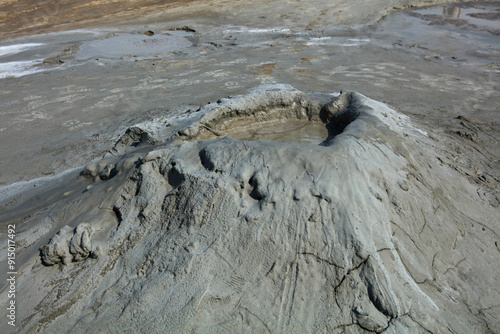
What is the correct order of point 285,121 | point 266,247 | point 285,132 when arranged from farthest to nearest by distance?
1. point 285,121
2. point 285,132
3. point 266,247

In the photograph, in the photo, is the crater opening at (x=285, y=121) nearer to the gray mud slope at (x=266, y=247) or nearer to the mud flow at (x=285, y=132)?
the mud flow at (x=285, y=132)

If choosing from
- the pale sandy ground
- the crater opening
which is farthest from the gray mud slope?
the crater opening

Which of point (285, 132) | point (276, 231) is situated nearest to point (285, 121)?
point (285, 132)

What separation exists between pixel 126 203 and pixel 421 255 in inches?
99.0

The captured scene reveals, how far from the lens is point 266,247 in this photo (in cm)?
266

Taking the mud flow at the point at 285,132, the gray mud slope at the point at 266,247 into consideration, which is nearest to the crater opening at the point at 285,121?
the mud flow at the point at 285,132

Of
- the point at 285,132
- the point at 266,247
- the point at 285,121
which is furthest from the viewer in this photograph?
the point at 285,121

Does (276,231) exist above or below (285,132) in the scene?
above

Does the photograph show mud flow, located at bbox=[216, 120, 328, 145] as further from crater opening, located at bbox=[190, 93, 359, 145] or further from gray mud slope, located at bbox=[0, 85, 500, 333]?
gray mud slope, located at bbox=[0, 85, 500, 333]

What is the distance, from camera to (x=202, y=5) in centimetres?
1388

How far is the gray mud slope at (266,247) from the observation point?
2.46m

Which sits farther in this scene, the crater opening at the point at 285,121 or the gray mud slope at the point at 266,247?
the crater opening at the point at 285,121

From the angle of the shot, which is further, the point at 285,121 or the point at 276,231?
the point at 285,121

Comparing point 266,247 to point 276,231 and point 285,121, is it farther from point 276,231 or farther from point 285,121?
point 285,121
